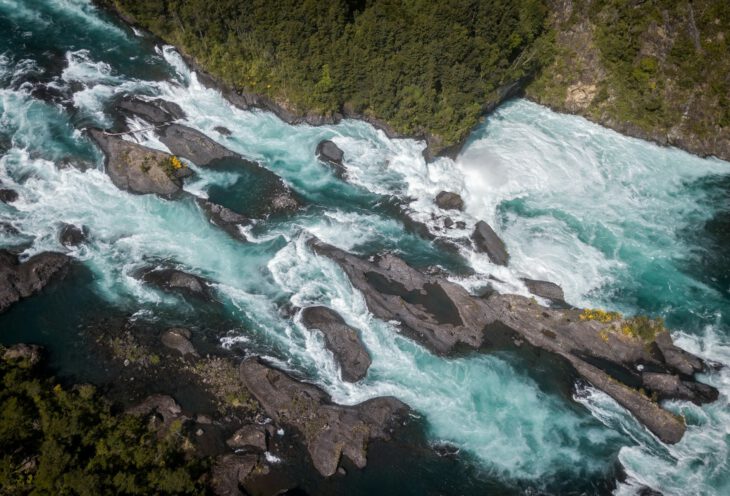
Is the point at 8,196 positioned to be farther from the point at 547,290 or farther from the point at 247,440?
the point at 547,290

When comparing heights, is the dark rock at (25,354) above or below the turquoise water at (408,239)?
below

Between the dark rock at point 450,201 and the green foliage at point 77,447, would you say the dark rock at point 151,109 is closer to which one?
the green foliage at point 77,447

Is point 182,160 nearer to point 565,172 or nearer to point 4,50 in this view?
point 4,50

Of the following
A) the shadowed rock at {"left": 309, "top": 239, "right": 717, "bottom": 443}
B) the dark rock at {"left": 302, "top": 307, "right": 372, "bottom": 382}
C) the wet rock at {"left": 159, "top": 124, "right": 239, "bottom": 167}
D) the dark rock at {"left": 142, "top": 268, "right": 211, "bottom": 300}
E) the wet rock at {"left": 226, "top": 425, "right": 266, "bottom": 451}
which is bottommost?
the wet rock at {"left": 226, "top": 425, "right": 266, "bottom": 451}

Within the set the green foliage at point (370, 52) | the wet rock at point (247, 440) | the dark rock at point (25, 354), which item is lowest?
the dark rock at point (25, 354)

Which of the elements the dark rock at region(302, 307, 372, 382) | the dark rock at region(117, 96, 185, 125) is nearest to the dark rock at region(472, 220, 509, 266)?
the dark rock at region(302, 307, 372, 382)

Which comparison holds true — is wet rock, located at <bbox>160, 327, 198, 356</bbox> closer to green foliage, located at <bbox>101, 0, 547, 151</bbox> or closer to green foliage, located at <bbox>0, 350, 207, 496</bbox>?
green foliage, located at <bbox>0, 350, 207, 496</bbox>

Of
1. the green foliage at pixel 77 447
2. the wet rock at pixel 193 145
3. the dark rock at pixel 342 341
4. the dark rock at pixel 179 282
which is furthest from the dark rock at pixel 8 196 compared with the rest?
the dark rock at pixel 342 341
